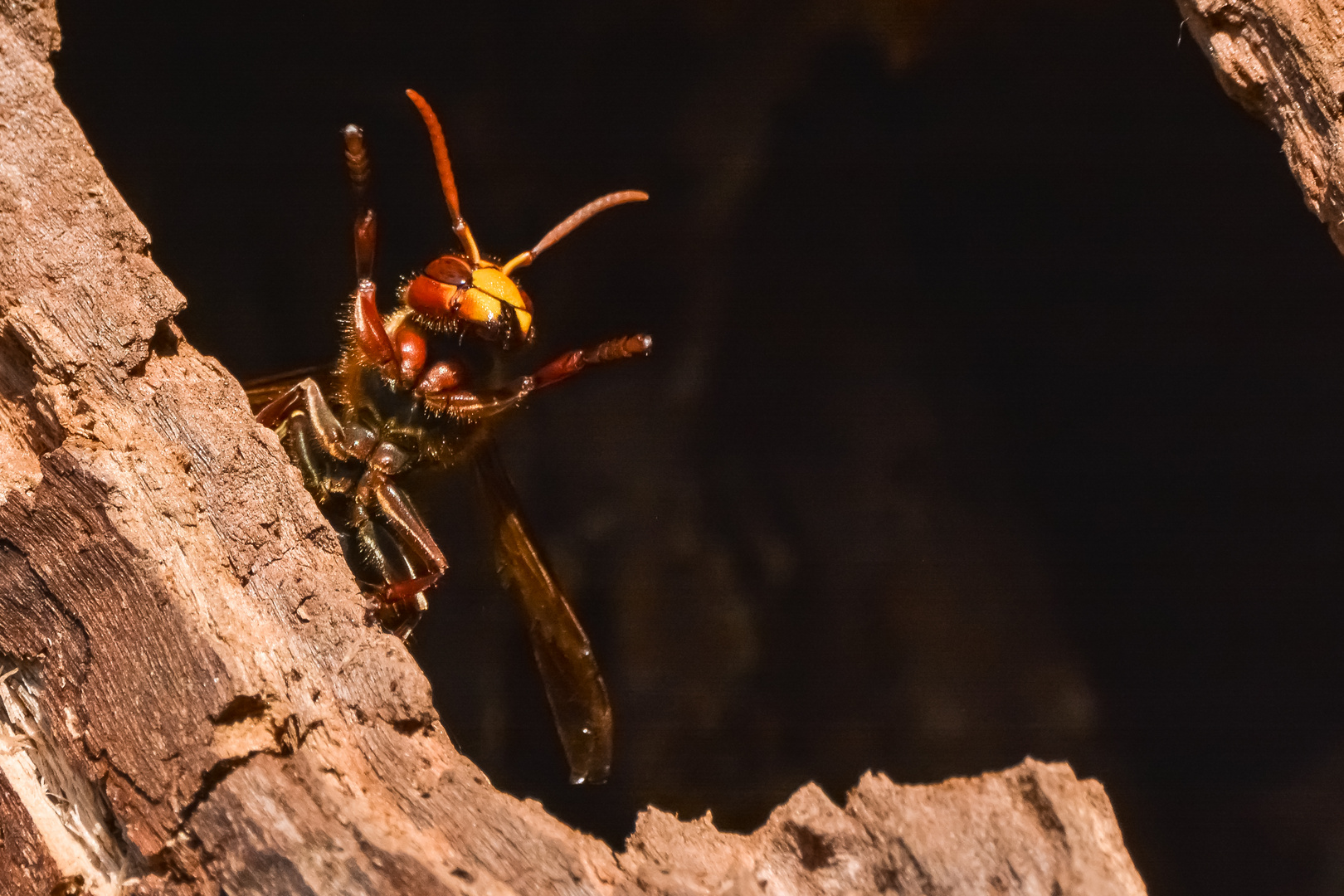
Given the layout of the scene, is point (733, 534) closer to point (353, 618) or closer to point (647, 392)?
point (647, 392)

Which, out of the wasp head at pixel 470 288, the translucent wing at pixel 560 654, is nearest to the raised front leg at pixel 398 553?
the translucent wing at pixel 560 654

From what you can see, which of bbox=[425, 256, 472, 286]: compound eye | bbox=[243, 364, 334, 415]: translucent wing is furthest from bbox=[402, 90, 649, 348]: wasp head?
bbox=[243, 364, 334, 415]: translucent wing

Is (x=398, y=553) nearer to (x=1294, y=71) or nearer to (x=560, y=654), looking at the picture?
(x=560, y=654)

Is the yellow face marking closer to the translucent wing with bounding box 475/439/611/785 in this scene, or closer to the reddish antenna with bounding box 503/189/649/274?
the reddish antenna with bounding box 503/189/649/274

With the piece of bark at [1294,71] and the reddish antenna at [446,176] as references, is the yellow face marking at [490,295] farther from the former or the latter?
the piece of bark at [1294,71]

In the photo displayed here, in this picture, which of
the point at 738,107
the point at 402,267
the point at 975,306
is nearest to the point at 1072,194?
the point at 975,306
